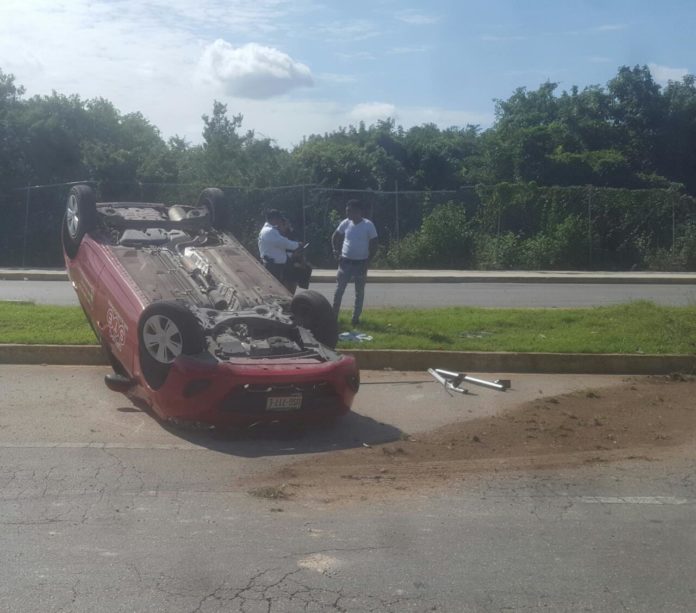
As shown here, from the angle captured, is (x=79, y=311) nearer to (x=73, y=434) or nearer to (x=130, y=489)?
(x=73, y=434)

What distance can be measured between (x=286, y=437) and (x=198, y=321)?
122 cm

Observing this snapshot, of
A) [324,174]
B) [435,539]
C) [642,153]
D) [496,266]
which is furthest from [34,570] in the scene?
[642,153]

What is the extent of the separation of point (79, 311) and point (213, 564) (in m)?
8.74

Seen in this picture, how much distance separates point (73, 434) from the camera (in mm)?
8266

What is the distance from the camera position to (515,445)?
809 cm

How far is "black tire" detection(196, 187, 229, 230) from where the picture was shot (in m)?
11.3

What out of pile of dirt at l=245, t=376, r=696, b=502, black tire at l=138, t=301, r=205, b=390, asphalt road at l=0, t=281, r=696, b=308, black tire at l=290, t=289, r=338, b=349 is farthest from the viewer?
asphalt road at l=0, t=281, r=696, b=308

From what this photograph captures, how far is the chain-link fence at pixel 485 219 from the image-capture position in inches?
1109

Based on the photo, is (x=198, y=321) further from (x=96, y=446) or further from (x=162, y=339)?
(x=96, y=446)

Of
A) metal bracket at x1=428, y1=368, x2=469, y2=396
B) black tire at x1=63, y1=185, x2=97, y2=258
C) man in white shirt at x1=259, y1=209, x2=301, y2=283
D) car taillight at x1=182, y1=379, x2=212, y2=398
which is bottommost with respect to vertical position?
metal bracket at x1=428, y1=368, x2=469, y2=396

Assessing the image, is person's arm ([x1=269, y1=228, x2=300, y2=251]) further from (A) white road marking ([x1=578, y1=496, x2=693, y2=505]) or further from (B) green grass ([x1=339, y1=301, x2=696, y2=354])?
(A) white road marking ([x1=578, y1=496, x2=693, y2=505])

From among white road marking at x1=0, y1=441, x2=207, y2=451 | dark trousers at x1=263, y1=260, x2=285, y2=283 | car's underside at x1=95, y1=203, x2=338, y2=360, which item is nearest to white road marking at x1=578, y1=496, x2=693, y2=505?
car's underside at x1=95, y1=203, x2=338, y2=360

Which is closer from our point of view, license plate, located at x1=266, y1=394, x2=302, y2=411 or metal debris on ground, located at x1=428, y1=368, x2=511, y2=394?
license plate, located at x1=266, y1=394, x2=302, y2=411

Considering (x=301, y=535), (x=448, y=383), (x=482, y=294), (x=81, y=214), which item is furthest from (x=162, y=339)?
(x=482, y=294)
